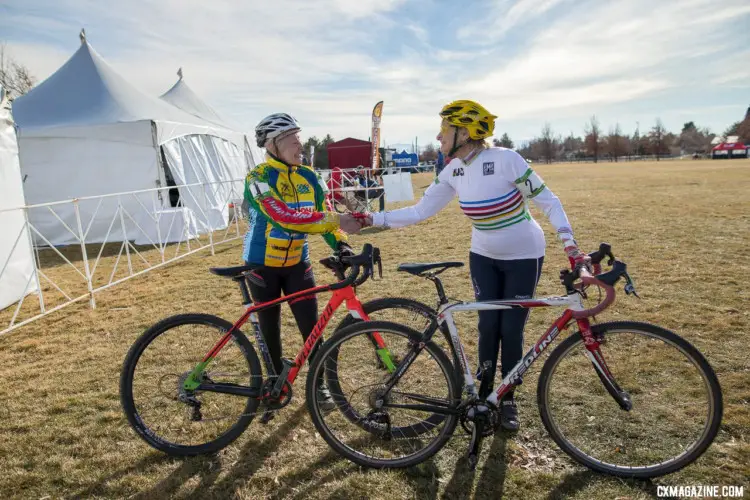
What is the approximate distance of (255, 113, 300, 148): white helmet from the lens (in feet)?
10.6

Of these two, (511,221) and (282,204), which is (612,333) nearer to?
(511,221)

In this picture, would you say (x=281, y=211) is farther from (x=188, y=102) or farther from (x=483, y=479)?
(x=188, y=102)

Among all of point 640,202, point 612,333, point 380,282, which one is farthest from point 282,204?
point 640,202

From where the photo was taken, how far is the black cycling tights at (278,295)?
3432 mm

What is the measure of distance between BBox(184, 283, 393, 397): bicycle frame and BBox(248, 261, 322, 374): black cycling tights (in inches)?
7.8

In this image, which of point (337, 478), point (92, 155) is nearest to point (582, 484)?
point (337, 478)

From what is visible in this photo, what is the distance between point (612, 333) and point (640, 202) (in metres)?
15.3

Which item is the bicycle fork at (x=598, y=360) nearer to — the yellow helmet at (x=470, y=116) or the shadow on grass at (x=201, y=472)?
the yellow helmet at (x=470, y=116)

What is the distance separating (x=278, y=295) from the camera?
356 centimetres

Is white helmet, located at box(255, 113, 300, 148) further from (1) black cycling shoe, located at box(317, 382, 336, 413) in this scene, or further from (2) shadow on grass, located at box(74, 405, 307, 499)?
(2) shadow on grass, located at box(74, 405, 307, 499)

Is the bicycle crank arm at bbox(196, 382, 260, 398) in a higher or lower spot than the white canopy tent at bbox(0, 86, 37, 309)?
lower

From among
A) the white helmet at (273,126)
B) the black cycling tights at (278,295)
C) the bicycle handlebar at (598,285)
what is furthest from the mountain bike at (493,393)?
the white helmet at (273,126)

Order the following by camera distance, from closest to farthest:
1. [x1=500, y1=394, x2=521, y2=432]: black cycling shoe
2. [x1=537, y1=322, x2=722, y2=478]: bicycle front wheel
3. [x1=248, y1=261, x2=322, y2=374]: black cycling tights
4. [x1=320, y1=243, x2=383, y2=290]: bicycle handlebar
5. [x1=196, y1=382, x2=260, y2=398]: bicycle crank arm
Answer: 1. [x1=537, y1=322, x2=722, y2=478]: bicycle front wheel
2. [x1=320, y1=243, x2=383, y2=290]: bicycle handlebar
3. [x1=196, y1=382, x2=260, y2=398]: bicycle crank arm
4. [x1=500, y1=394, x2=521, y2=432]: black cycling shoe
5. [x1=248, y1=261, x2=322, y2=374]: black cycling tights

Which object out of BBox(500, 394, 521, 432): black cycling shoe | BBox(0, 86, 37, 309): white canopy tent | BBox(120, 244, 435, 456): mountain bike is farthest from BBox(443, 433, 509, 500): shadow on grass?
BBox(0, 86, 37, 309): white canopy tent
